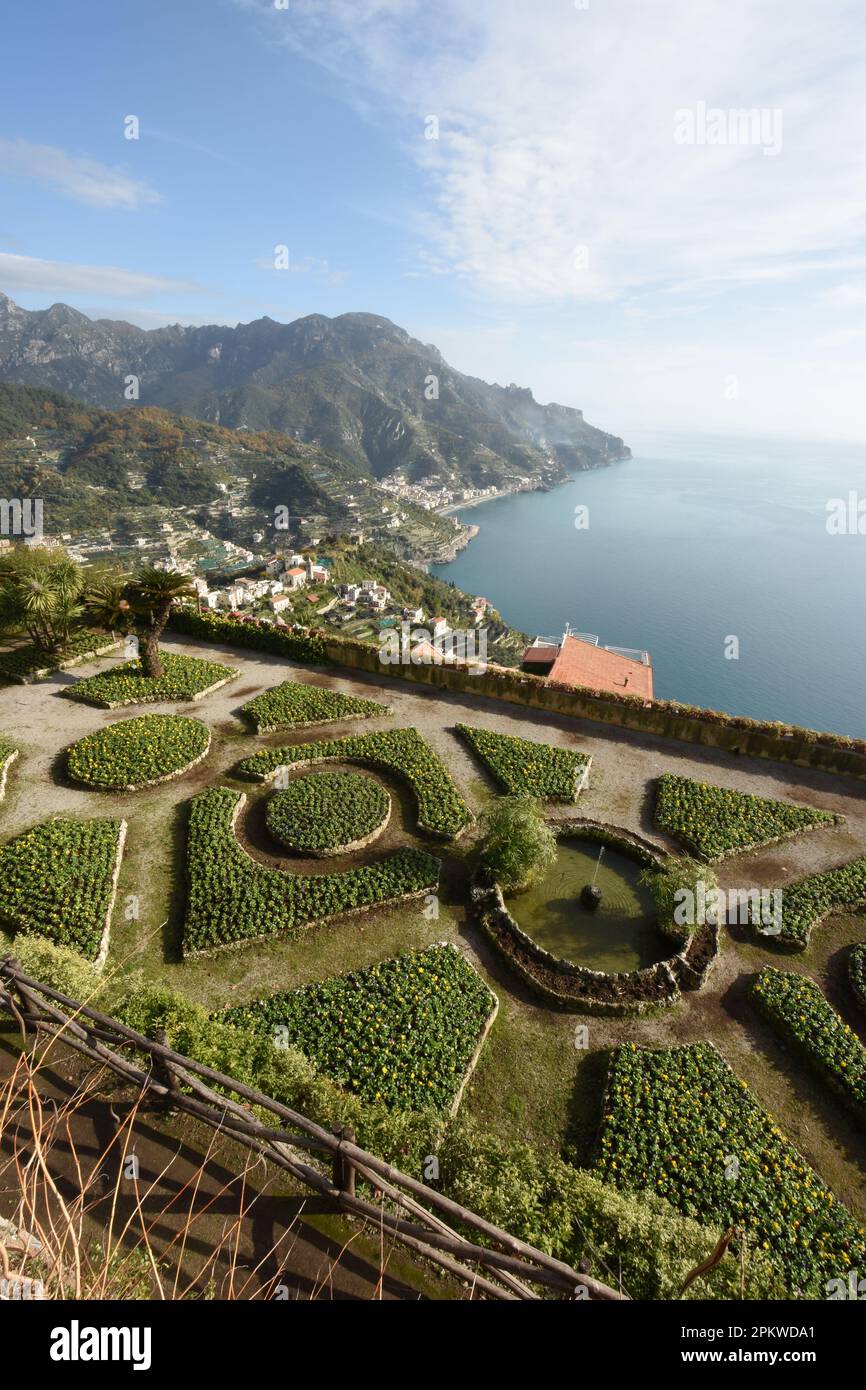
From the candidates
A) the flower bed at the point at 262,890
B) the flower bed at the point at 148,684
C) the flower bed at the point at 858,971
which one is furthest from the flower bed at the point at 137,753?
the flower bed at the point at 858,971

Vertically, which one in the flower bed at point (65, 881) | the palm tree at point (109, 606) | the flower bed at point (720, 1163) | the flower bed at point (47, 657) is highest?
the palm tree at point (109, 606)

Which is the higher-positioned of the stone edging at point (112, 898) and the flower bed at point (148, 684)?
the flower bed at point (148, 684)

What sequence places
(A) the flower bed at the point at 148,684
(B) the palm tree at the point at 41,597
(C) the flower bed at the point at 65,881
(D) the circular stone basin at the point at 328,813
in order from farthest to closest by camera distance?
(B) the palm tree at the point at 41,597 → (A) the flower bed at the point at 148,684 → (D) the circular stone basin at the point at 328,813 → (C) the flower bed at the point at 65,881

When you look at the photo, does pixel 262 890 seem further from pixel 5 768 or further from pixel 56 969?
pixel 5 768

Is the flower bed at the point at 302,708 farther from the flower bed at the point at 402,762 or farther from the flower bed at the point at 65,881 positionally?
the flower bed at the point at 65,881

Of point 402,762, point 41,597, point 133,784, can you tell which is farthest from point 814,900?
point 41,597

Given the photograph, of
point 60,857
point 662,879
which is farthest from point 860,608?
point 60,857

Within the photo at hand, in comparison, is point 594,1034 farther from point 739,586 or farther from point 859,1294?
point 739,586
